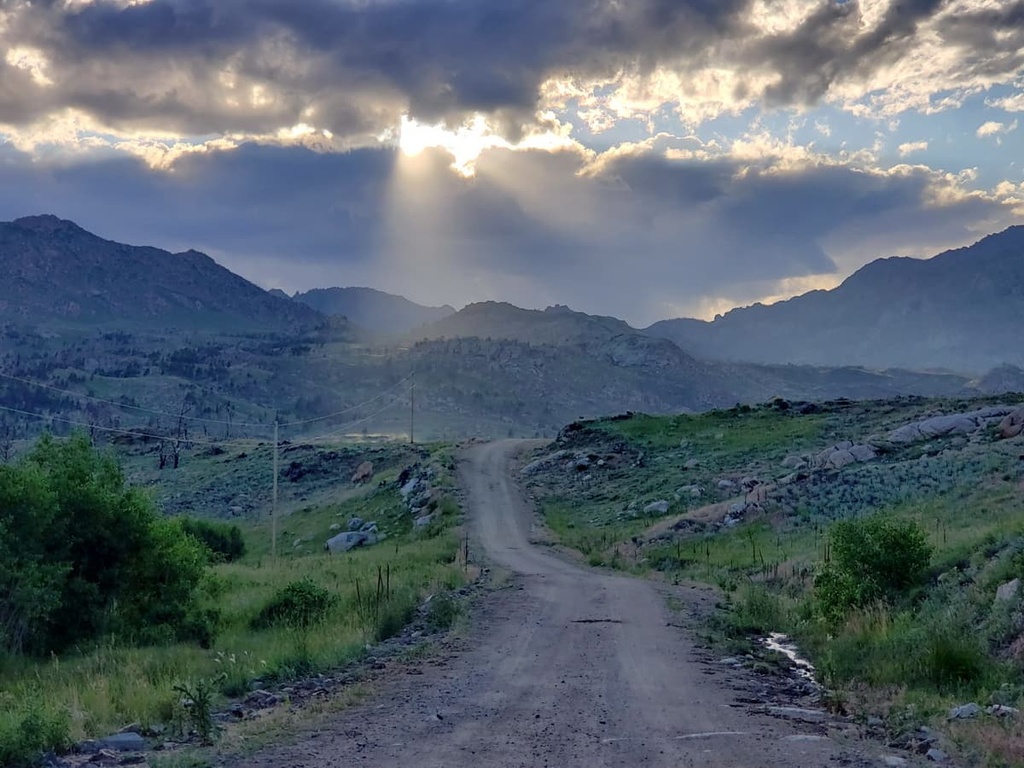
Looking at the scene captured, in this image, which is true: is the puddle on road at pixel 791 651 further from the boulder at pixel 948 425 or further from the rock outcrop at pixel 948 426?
the boulder at pixel 948 425

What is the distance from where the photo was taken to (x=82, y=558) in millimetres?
18234

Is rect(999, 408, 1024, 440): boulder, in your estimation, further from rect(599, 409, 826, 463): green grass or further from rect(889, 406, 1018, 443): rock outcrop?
rect(599, 409, 826, 463): green grass

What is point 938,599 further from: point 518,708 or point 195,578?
point 195,578

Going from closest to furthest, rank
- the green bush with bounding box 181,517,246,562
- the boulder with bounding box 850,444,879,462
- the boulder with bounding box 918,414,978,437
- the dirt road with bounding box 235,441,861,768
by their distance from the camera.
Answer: the dirt road with bounding box 235,441,861,768, the boulder with bounding box 850,444,879,462, the boulder with bounding box 918,414,978,437, the green bush with bounding box 181,517,246,562

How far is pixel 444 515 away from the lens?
168ft

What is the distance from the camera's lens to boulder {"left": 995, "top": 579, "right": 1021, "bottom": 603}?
13248mm

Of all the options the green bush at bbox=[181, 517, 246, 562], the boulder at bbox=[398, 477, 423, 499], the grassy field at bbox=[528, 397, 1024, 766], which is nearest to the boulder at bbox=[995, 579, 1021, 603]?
the grassy field at bbox=[528, 397, 1024, 766]

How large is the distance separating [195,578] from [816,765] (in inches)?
595

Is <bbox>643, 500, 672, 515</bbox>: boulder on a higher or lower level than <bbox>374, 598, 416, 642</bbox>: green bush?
lower

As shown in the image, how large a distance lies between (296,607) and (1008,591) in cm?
1472

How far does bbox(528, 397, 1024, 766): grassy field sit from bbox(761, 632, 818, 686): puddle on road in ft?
0.82

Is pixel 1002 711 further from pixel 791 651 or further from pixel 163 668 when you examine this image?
pixel 163 668

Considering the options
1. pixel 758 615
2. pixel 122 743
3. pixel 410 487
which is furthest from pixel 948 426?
pixel 122 743

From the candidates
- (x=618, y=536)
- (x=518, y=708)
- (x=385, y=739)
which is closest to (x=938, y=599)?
(x=518, y=708)
